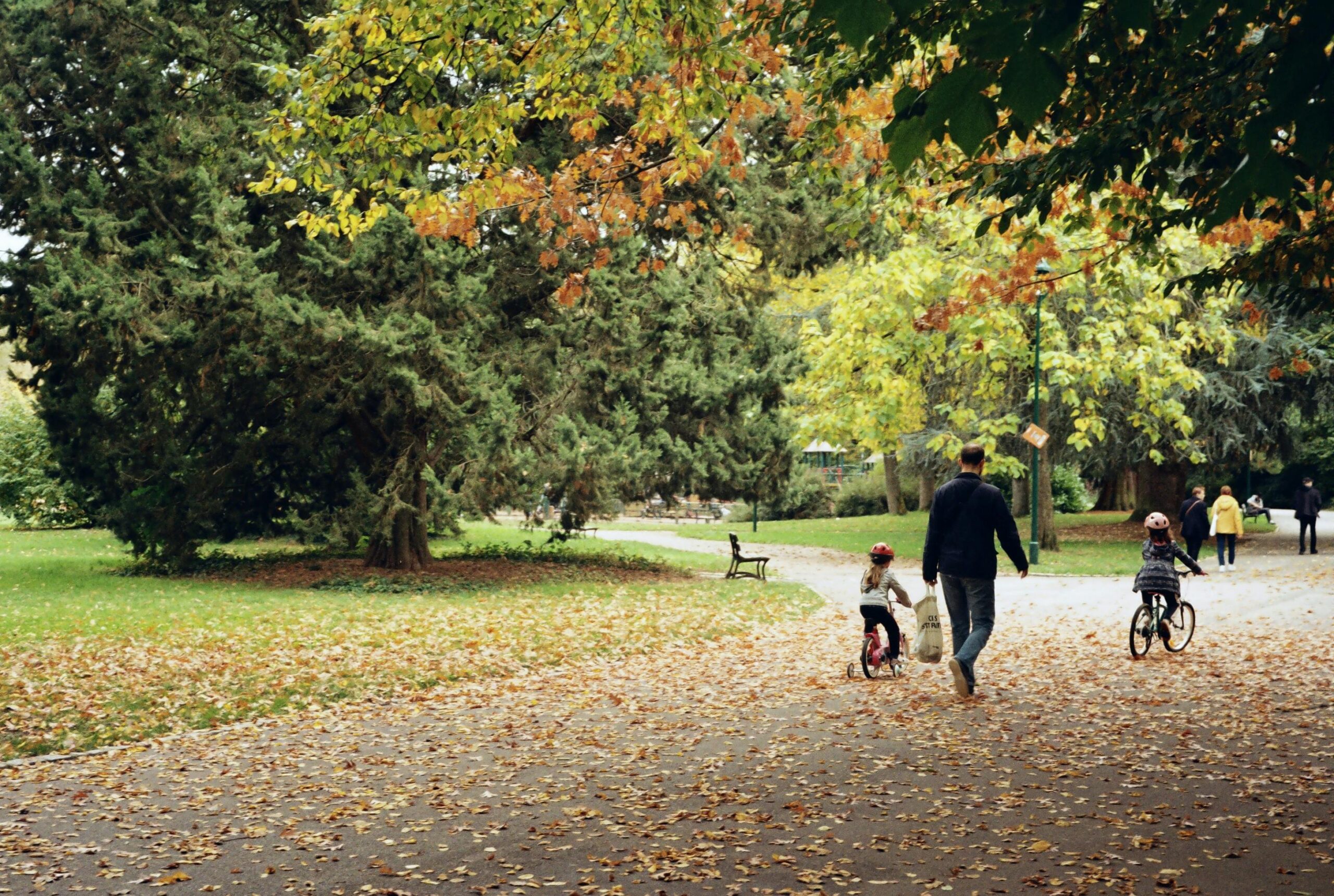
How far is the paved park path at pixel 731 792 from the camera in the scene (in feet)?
18.6

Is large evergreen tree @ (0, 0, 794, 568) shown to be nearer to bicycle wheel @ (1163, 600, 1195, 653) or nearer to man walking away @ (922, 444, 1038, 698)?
bicycle wheel @ (1163, 600, 1195, 653)

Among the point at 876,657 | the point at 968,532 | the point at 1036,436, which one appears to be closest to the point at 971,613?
Answer: the point at 968,532

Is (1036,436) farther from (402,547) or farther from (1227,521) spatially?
(402,547)

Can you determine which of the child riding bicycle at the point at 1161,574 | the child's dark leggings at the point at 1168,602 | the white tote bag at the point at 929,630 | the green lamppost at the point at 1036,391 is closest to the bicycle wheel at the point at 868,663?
the white tote bag at the point at 929,630

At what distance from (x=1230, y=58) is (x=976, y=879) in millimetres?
5296

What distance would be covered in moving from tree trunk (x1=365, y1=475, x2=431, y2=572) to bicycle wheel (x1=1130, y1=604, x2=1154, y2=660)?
39.2 ft

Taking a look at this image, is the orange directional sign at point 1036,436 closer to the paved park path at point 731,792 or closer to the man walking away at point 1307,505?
the man walking away at point 1307,505

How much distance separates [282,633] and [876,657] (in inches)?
263

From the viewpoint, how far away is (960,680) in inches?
400

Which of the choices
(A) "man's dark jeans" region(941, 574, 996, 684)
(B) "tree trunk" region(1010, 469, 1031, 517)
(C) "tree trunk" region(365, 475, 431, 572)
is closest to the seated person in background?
(B) "tree trunk" region(1010, 469, 1031, 517)

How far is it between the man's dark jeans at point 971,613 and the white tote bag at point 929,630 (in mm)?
181

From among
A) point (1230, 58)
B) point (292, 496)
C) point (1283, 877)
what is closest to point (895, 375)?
point (292, 496)

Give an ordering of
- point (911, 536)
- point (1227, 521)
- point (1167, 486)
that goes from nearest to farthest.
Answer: point (1227, 521), point (1167, 486), point (911, 536)

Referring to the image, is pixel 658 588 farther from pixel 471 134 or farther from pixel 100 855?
pixel 100 855
